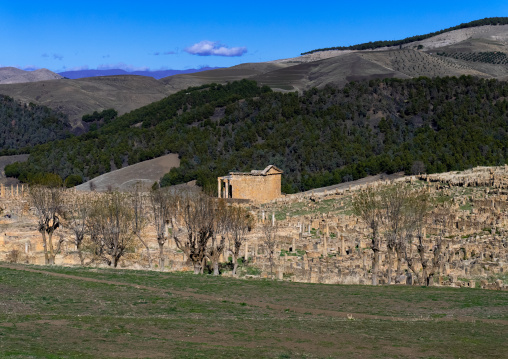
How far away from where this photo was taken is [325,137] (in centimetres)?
10181

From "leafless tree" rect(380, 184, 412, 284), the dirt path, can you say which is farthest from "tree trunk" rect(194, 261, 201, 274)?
"leafless tree" rect(380, 184, 412, 284)

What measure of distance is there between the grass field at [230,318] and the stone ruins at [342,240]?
198 inches

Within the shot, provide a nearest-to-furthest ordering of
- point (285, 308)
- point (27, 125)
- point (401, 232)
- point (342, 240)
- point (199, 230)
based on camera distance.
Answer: point (285, 308), point (401, 232), point (199, 230), point (342, 240), point (27, 125)

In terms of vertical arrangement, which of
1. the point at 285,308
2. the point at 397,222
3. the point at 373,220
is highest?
the point at 373,220

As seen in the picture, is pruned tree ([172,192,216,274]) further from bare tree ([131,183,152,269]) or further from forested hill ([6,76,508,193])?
forested hill ([6,76,508,193])

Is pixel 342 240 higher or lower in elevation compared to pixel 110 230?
lower

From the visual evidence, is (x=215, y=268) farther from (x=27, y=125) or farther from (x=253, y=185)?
(x=27, y=125)

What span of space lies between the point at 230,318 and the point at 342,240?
2022 centimetres

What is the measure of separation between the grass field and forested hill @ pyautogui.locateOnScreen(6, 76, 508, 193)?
172ft

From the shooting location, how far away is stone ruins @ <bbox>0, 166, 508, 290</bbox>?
33062 mm

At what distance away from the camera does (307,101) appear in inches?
4695

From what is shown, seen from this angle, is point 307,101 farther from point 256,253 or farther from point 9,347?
point 9,347

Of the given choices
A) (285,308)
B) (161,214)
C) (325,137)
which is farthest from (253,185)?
(285,308)

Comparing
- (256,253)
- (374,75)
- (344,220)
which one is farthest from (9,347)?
(374,75)
